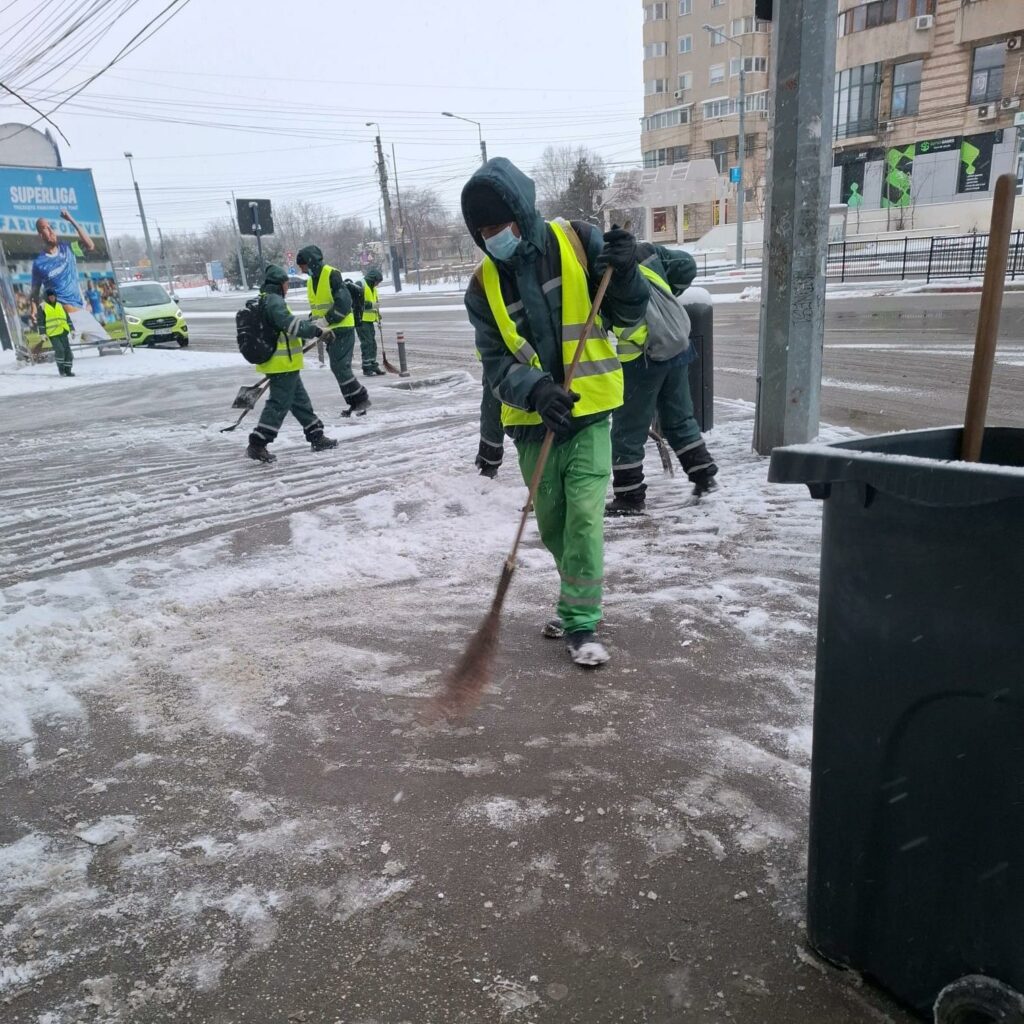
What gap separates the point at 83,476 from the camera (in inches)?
288

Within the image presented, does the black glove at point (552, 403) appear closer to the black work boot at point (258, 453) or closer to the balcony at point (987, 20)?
the black work boot at point (258, 453)

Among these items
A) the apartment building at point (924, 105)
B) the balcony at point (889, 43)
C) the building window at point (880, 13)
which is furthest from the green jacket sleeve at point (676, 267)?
the building window at point (880, 13)

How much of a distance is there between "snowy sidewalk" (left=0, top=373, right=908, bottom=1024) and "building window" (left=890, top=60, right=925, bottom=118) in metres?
42.4

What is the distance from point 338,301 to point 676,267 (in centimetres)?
570

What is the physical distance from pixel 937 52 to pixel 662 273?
139 ft

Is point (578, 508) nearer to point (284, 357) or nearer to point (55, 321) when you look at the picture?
point (284, 357)

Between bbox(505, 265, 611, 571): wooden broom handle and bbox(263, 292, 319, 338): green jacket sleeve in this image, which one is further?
bbox(263, 292, 319, 338): green jacket sleeve

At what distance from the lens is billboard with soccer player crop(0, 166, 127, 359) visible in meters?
16.2

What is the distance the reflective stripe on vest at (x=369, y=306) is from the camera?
13.0m

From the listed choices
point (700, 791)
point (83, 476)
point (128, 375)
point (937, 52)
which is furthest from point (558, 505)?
point (937, 52)

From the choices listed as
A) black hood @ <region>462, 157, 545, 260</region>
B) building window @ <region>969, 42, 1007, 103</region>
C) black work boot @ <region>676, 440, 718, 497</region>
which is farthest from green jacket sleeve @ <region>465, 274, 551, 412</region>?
building window @ <region>969, 42, 1007, 103</region>

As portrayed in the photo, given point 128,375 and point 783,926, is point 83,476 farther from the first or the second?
point 128,375

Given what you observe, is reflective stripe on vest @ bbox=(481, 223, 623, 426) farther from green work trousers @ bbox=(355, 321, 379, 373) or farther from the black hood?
green work trousers @ bbox=(355, 321, 379, 373)

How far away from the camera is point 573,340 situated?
3.34 meters
